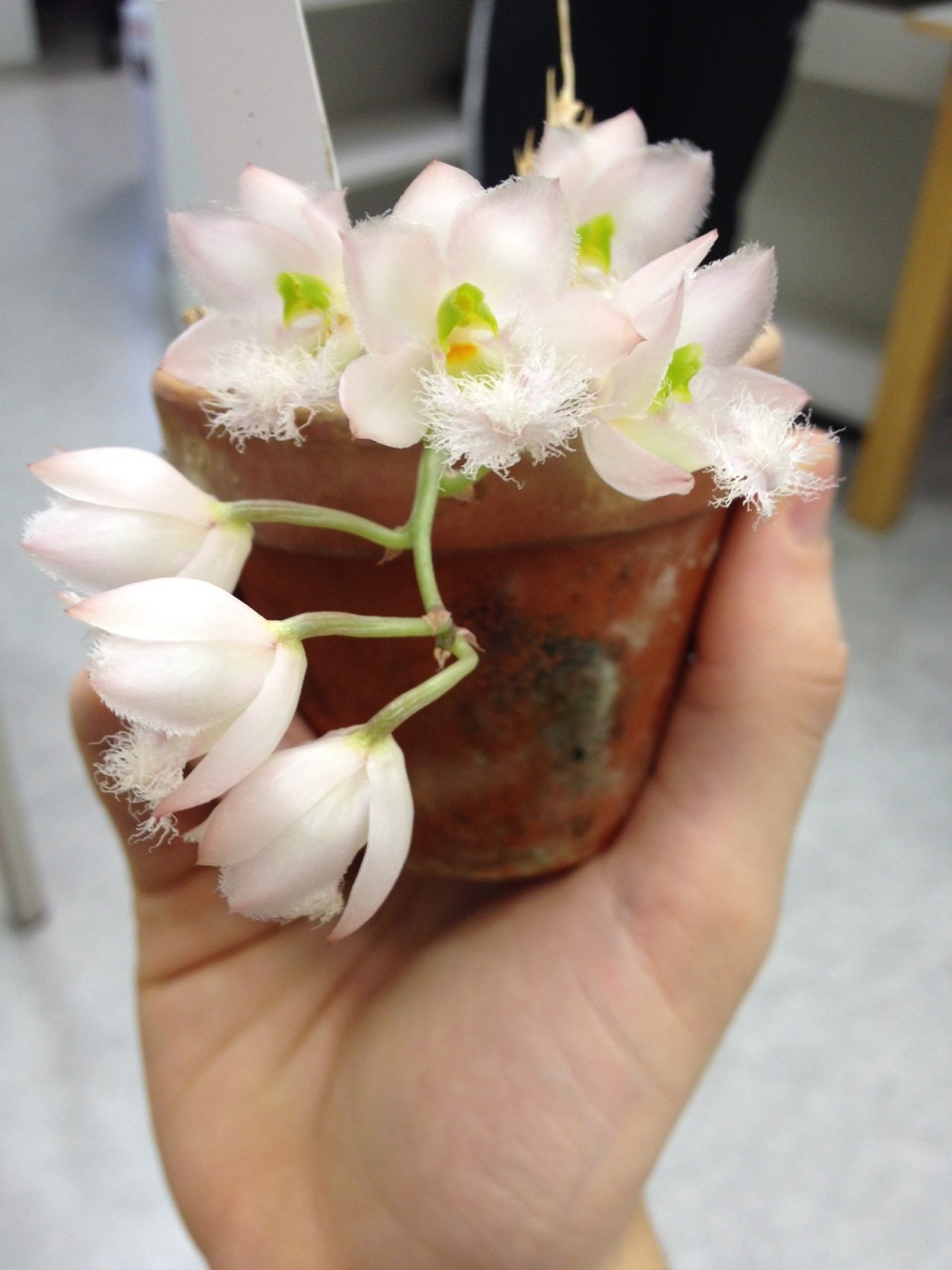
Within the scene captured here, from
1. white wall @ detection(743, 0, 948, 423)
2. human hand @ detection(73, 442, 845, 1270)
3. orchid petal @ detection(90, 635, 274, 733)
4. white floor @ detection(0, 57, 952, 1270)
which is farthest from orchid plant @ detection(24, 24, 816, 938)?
white wall @ detection(743, 0, 948, 423)

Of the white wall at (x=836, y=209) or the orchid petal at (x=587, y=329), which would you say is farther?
the white wall at (x=836, y=209)

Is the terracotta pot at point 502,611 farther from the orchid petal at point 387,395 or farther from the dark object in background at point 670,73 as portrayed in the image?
the dark object in background at point 670,73

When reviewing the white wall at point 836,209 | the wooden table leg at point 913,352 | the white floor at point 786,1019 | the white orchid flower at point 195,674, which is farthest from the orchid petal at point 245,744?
the white wall at point 836,209

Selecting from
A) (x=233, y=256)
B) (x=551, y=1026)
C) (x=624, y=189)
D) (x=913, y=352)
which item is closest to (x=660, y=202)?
(x=624, y=189)

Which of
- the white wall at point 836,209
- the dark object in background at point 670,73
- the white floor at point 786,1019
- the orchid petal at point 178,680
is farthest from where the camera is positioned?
the white wall at point 836,209

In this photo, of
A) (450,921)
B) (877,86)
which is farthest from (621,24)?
(450,921)

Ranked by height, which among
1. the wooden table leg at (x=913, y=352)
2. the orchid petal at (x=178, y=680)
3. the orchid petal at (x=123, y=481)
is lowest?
the wooden table leg at (x=913, y=352)

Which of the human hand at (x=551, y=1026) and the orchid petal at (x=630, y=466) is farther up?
the orchid petal at (x=630, y=466)
